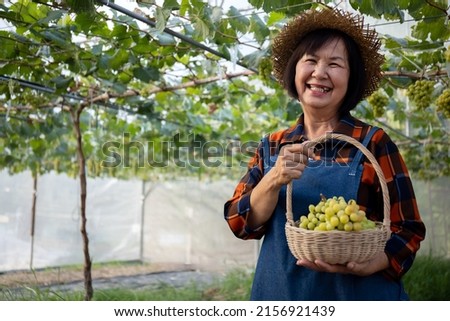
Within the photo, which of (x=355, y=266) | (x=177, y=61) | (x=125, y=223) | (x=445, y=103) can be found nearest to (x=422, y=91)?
(x=445, y=103)

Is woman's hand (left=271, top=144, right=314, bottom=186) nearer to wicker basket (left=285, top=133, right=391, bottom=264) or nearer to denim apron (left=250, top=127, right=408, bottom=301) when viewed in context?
wicker basket (left=285, top=133, right=391, bottom=264)

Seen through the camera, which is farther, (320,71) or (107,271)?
(107,271)

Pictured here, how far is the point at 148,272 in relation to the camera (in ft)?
28.6

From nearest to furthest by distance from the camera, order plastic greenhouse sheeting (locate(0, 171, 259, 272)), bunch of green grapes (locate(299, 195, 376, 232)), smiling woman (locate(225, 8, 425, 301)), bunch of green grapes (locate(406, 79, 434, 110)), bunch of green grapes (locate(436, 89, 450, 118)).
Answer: bunch of green grapes (locate(299, 195, 376, 232)) < smiling woman (locate(225, 8, 425, 301)) < bunch of green grapes (locate(436, 89, 450, 118)) < bunch of green grapes (locate(406, 79, 434, 110)) < plastic greenhouse sheeting (locate(0, 171, 259, 272))

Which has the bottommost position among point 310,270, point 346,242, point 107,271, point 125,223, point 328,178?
point 107,271

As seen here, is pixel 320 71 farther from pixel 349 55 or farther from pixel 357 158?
pixel 357 158

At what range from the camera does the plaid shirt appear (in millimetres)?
1321

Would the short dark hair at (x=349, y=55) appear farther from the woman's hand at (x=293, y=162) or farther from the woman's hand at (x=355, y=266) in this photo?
the woman's hand at (x=355, y=266)

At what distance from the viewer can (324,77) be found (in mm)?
1395

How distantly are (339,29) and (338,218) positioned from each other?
1.86 feet

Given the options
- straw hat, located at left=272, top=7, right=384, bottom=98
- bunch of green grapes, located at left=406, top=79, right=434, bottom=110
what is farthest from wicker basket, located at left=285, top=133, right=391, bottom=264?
bunch of green grapes, located at left=406, top=79, right=434, bottom=110

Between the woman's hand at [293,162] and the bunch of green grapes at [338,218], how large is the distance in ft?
0.35

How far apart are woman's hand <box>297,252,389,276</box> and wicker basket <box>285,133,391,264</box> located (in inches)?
0.5
